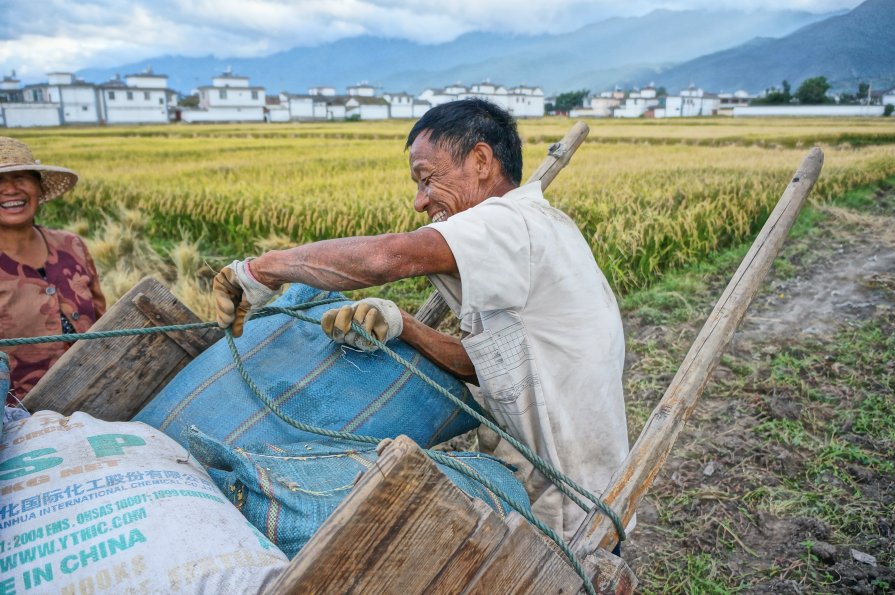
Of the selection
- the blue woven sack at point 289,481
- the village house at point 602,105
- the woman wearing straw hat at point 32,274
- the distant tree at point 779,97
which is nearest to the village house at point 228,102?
the village house at point 602,105

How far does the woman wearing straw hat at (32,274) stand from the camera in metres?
2.38

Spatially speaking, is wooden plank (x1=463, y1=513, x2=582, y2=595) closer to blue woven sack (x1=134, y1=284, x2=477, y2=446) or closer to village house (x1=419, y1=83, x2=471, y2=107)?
blue woven sack (x1=134, y1=284, x2=477, y2=446)

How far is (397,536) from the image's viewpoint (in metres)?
0.86

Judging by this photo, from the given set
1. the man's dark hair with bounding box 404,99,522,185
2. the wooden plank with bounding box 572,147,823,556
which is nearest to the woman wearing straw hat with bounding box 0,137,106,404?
the man's dark hair with bounding box 404,99,522,185

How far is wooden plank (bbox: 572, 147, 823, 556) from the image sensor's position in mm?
1291

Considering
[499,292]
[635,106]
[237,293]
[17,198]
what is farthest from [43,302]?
[635,106]

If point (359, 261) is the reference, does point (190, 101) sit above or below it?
above

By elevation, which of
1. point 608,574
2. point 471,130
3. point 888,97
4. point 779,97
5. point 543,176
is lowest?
point 608,574

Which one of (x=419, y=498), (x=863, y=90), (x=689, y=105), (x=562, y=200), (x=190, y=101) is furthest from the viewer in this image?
(x=190, y=101)

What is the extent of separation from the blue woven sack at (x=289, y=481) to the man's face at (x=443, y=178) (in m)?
0.77

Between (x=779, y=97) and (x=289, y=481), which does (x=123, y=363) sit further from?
(x=779, y=97)

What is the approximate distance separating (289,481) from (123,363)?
817 millimetres

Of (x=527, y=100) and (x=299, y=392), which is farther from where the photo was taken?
(x=527, y=100)

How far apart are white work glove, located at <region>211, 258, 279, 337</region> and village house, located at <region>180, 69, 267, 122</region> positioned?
6539 centimetres
